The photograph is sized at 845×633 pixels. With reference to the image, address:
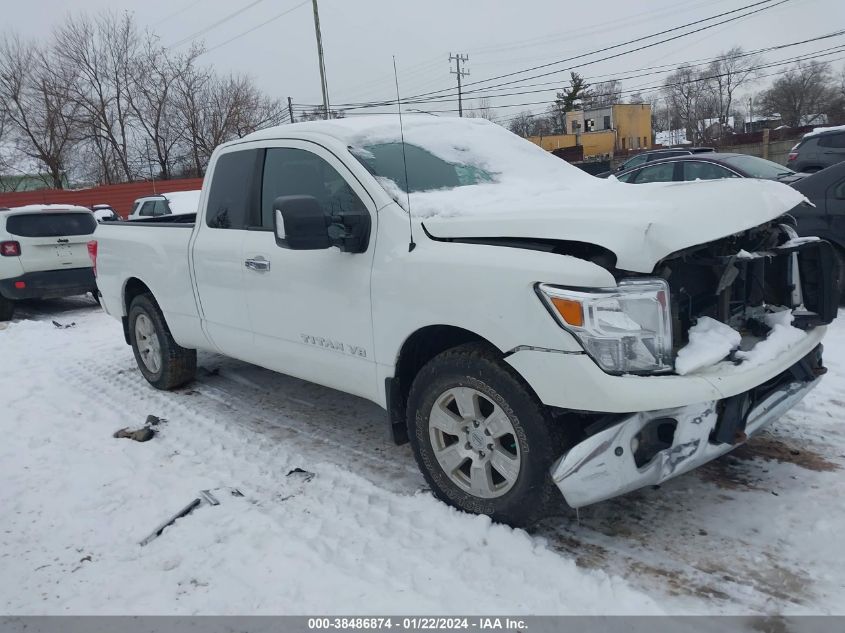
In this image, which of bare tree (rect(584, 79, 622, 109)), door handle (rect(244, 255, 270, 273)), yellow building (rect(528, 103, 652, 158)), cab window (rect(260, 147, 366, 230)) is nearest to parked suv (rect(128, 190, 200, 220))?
cab window (rect(260, 147, 366, 230))

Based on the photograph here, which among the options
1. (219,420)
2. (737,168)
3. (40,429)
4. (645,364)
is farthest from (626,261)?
(737,168)

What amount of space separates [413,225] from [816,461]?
8.44ft

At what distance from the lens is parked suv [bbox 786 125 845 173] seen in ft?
40.3

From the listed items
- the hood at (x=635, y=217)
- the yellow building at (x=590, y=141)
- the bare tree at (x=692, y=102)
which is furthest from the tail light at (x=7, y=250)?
the bare tree at (x=692, y=102)

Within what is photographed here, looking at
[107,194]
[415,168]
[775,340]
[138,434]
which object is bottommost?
[138,434]

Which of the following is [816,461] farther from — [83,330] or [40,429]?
[83,330]

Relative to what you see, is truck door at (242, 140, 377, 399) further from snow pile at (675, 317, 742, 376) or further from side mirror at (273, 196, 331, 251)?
snow pile at (675, 317, 742, 376)

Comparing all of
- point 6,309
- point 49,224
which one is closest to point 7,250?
point 49,224

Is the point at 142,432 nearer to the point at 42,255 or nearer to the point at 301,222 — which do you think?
the point at 301,222

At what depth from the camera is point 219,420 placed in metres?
4.95

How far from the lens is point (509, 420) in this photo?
2.90 m

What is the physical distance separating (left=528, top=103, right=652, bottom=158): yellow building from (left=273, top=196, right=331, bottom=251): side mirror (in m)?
54.9

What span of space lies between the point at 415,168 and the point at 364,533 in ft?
6.59

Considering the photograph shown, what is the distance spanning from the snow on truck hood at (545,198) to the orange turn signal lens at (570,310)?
0.82 ft
